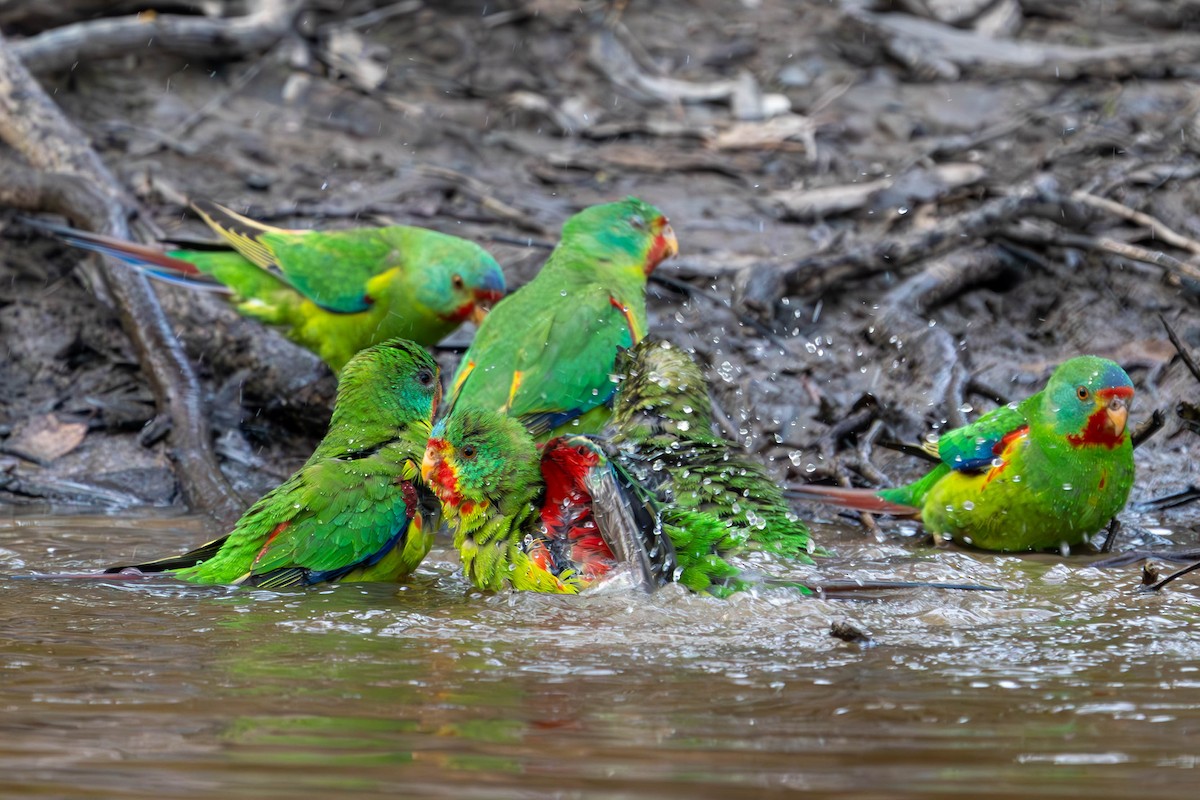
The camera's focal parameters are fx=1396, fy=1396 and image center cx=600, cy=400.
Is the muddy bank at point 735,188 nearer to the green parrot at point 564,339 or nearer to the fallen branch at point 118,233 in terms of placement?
the fallen branch at point 118,233

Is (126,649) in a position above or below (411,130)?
below

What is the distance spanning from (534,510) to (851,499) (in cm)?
157

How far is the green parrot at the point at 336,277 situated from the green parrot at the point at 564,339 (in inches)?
17.6

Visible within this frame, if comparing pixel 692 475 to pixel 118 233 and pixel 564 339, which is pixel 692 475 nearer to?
pixel 564 339

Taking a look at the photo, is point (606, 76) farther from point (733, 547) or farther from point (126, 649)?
point (126, 649)

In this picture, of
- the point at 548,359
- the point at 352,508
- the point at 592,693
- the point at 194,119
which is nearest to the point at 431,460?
the point at 352,508

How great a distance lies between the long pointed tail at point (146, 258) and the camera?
6.43 m

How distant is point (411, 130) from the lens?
8.61 m

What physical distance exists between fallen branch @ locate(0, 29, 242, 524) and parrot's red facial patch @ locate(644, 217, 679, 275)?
2.14 m

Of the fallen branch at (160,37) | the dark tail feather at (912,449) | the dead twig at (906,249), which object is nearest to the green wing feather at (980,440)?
the dark tail feather at (912,449)

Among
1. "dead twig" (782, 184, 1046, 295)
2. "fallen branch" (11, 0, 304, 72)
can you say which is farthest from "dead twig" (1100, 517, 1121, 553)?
"fallen branch" (11, 0, 304, 72)

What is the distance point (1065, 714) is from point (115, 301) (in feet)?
16.8

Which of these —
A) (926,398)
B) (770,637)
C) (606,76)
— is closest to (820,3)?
(606,76)

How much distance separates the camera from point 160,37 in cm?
833
